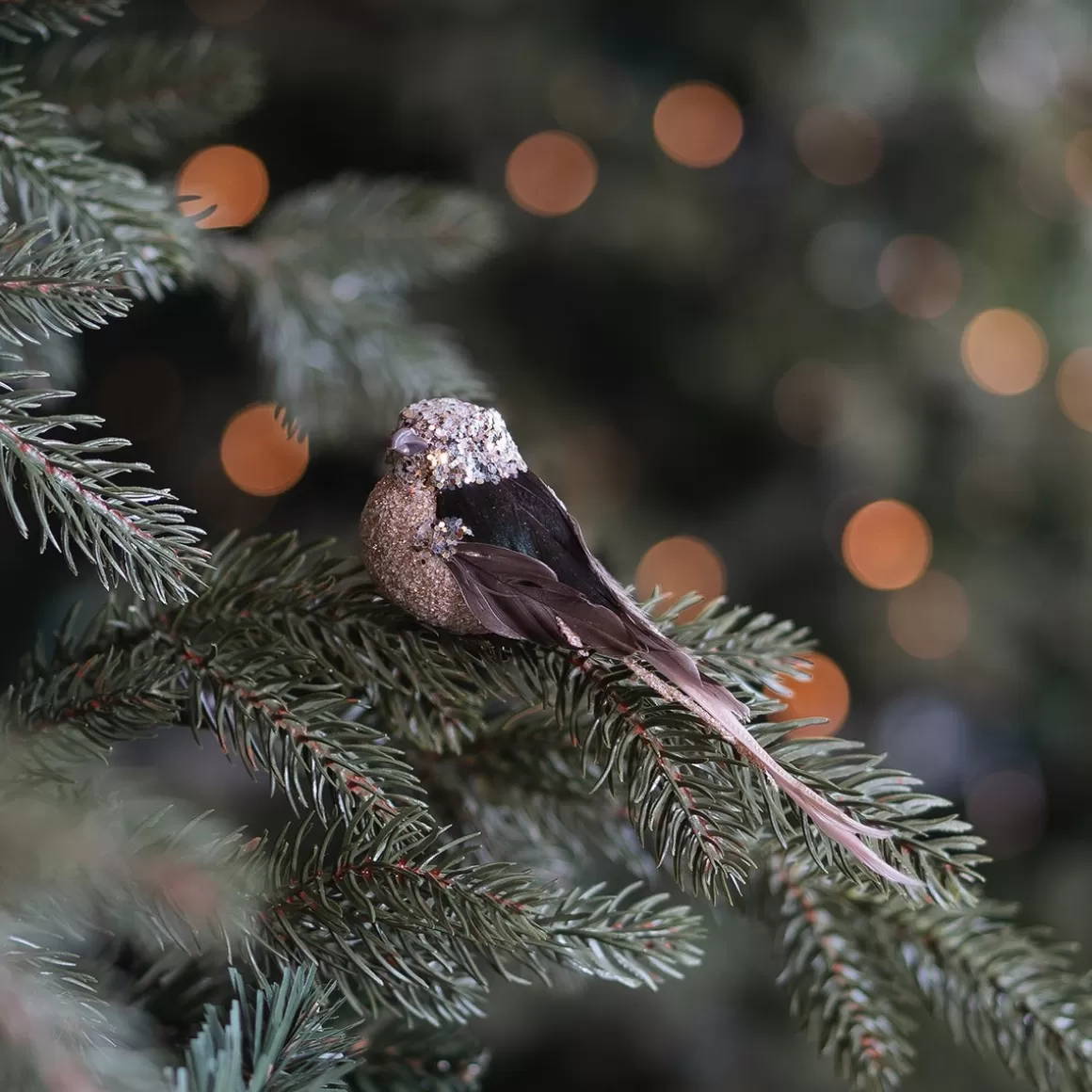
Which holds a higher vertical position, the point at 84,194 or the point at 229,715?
the point at 84,194

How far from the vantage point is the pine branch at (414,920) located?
0.30m

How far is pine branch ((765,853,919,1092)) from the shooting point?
15.4 inches

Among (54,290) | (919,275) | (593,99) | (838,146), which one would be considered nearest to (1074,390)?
(919,275)

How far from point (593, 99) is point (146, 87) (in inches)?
22.7

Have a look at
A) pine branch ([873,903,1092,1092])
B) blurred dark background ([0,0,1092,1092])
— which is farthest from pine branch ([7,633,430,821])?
blurred dark background ([0,0,1092,1092])

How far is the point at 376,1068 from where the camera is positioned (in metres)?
0.38

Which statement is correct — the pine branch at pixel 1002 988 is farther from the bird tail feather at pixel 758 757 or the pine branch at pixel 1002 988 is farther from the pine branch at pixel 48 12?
the pine branch at pixel 48 12

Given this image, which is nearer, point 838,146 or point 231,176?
point 231,176

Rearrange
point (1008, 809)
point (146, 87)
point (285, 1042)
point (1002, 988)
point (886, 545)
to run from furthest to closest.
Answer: point (1008, 809) < point (886, 545) < point (146, 87) < point (1002, 988) < point (285, 1042)

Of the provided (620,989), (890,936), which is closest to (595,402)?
(620,989)

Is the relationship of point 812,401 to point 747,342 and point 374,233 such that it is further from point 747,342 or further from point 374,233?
point 374,233

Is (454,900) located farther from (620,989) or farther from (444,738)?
(620,989)

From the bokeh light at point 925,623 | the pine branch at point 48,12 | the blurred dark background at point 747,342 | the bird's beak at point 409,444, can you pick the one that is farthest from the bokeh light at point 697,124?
the bird's beak at point 409,444

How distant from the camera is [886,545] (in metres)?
1.13
